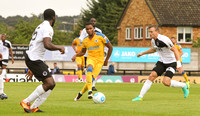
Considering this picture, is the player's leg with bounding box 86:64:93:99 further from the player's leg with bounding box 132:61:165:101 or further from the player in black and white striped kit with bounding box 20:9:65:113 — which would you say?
the player in black and white striped kit with bounding box 20:9:65:113

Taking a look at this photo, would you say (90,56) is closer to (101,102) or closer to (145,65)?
(101,102)

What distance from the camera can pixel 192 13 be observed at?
5631 centimetres

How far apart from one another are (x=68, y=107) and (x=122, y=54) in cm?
3094

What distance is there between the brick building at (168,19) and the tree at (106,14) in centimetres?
1580

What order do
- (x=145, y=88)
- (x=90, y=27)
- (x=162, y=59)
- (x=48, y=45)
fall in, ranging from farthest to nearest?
1. (x=162, y=59)
2. (x=90, y=27)
3. (x=145, y=88)
4. (x=48, y=45)

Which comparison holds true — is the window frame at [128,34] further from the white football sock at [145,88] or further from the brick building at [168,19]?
the white football sock at [145,88]

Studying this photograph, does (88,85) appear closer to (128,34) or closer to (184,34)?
(184,34)

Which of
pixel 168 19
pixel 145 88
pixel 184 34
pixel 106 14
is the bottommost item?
pixel 145 88

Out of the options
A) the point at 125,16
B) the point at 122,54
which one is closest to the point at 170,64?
the point at 122,54

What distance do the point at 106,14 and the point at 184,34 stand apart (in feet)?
72.0

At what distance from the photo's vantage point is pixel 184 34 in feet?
186

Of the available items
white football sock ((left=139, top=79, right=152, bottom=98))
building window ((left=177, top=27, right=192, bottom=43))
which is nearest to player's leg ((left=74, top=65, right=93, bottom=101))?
white football sock ((left=139, top=79, right=152, bottom=98))

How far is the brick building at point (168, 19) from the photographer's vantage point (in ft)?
182

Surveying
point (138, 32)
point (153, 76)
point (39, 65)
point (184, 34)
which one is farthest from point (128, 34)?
point (39, 65)
